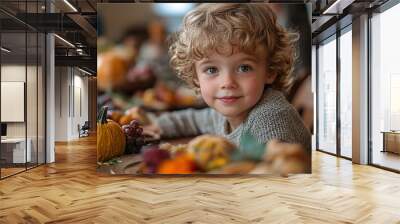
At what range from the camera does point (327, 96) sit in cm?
1016

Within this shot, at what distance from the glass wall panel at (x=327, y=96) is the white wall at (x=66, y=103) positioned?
9144 millimetres

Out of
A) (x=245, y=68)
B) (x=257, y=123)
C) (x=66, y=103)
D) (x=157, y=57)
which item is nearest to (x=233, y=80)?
(x=245, y=68)

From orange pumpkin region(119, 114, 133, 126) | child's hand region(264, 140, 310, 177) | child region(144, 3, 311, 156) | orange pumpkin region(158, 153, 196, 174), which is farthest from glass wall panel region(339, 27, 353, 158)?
orange pumpkin region(119, 114, 133, 126)

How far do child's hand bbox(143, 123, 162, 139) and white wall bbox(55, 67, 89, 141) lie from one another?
10177 mm

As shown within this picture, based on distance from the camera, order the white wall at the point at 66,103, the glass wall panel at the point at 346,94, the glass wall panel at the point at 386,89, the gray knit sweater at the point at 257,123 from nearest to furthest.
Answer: the gray knit sweater at the point at 257,123, the glass wall panel at the point at 386,89, the glass wall panel at the point at 346,94, the white wall at the point at 66,103

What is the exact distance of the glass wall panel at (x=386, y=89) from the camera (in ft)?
22.7

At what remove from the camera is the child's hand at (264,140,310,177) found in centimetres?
550

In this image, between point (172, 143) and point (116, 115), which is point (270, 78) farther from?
point (116, 115)

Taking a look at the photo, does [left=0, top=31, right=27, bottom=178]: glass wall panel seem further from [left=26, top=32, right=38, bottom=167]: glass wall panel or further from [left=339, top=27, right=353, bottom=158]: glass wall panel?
[left=339, top=27, right=353, bottom=158]: glass wall panel

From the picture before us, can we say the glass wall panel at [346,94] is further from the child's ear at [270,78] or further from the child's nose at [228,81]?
the child's nose at [228,81]

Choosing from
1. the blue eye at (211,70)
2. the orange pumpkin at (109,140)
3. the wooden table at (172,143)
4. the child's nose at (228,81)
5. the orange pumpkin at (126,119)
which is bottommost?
the wooden table at (172,143)

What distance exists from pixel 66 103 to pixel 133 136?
10221mm

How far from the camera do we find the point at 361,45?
7.89 meters

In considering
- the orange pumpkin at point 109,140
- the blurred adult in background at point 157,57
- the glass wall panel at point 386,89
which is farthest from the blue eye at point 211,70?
the glass wall panel at point 386,89
